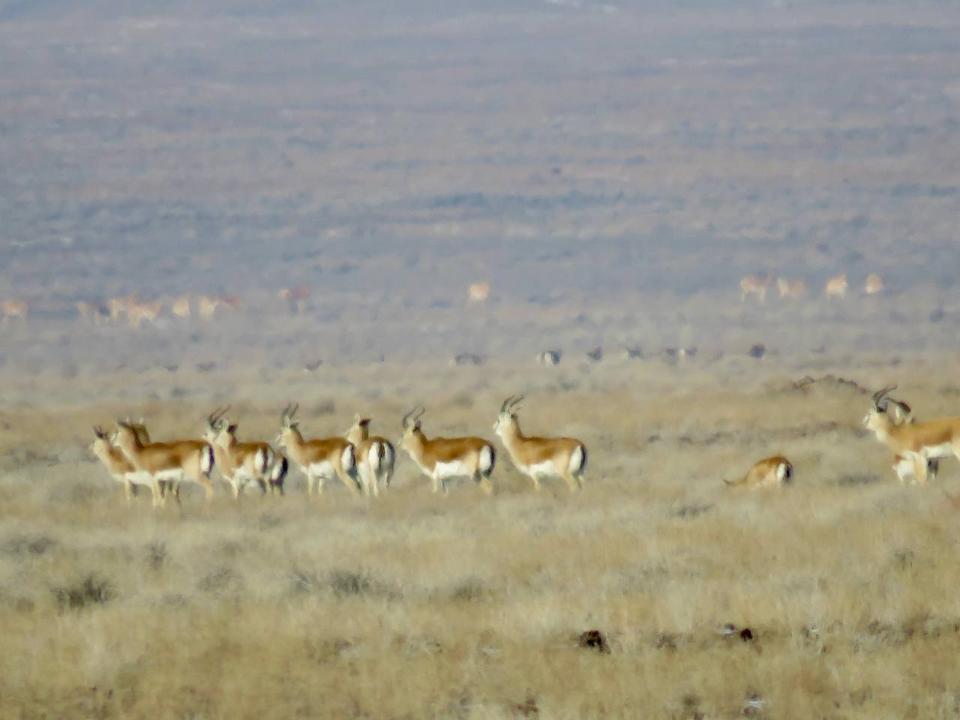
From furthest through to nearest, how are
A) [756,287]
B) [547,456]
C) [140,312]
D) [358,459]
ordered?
[756,287] → [140,312] → [358,459] → [547,456]

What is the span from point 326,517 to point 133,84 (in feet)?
343

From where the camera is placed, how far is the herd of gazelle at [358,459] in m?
18.1

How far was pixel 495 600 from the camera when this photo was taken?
37.6 ft

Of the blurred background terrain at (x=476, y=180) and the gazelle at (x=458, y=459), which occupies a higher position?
the gazelle at (x=458, y=459)

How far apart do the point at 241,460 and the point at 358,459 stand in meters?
1.26

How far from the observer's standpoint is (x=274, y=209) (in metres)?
93.8

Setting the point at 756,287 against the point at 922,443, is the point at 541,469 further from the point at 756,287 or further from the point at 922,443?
the point at 756,287

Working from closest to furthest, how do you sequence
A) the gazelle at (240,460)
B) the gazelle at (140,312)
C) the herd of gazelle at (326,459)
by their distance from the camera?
the herd of gazelle at (326,459), the gazelle at (240,460), the gazelle at (140,312)

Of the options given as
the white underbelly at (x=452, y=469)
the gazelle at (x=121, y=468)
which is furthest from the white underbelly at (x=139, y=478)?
the white underbelly at (x=452, y=469)

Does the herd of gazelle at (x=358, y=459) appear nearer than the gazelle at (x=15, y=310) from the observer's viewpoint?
Yes

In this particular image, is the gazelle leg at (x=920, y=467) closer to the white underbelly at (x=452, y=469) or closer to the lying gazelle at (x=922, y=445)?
the lying gazelle at (x=922, y=445)

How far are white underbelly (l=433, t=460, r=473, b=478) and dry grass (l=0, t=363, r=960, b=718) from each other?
0.36m

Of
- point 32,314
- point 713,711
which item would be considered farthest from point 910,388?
point 32,314

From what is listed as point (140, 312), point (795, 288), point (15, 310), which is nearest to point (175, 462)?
point (140, 312)
